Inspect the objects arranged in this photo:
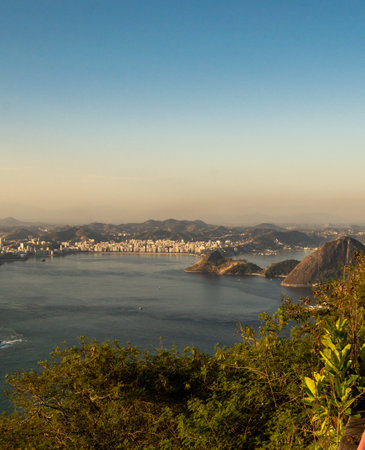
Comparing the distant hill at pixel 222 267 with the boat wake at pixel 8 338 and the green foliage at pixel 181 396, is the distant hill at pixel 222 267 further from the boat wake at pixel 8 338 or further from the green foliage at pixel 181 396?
the green foliage at pixel 181 396

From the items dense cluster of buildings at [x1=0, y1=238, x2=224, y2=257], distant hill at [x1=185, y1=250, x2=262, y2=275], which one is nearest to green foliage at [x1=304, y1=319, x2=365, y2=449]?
distant hill at [x1=185, y1=250, x2=262, y2=275]

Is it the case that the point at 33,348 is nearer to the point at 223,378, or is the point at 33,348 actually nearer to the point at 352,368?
the point at 223,378

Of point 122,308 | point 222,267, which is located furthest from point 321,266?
point 122,308

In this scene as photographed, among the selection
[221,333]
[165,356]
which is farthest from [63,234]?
[165,356]

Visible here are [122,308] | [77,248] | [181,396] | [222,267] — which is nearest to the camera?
[181,396]

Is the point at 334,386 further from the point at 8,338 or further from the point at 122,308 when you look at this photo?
the point at 122,308

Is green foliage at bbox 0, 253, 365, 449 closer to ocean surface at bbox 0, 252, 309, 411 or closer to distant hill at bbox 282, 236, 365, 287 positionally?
ocean surface at bbox 0, 252, 309, 411
